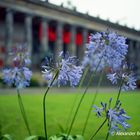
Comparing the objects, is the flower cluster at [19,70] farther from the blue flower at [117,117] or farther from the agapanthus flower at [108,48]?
the blue flower at [117,117]

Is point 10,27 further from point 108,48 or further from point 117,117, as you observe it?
point 117,117

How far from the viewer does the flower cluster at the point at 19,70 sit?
2.15 meters

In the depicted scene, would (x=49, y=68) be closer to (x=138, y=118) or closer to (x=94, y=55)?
(x=94, y=55)

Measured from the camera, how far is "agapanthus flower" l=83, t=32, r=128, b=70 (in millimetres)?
1980

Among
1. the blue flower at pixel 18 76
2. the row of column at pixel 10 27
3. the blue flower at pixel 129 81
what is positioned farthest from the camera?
the row of column at pixel 10 27

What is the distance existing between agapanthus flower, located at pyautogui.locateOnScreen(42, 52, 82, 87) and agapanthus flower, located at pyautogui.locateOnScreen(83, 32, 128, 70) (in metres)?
0.18

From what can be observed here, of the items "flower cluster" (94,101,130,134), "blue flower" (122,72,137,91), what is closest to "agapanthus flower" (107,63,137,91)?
"blue flower" (122,72,137,91)

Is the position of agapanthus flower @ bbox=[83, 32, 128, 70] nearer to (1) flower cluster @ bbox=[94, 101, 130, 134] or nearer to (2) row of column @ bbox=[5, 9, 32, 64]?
(1) flower cluster @ bbox=[94, 101, 130, 134]

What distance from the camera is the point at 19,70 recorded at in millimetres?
2174

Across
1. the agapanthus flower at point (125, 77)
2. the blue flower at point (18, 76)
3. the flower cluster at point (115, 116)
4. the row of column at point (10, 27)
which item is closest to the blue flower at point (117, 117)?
the flower cluster at point (115, 116)

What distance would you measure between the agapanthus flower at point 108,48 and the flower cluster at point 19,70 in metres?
0.41

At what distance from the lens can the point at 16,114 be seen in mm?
4820

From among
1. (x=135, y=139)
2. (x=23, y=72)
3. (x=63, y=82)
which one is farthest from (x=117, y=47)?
(x=135, y=139)

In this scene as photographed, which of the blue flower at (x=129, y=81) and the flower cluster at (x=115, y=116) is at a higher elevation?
the blue flower at (x=129, y=81)
